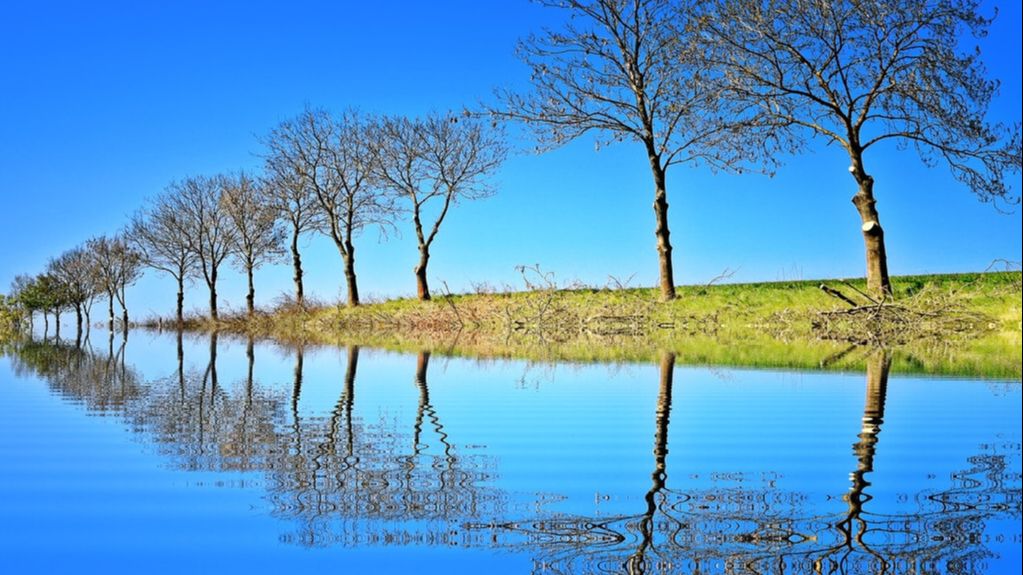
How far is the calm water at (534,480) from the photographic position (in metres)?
3.51

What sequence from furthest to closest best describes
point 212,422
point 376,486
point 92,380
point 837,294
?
point 837,294 → point 92,380 → point 212,422 → point 376,486

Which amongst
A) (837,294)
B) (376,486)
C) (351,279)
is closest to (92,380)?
(376,486)

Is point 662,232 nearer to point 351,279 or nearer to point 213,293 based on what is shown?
point 351,279

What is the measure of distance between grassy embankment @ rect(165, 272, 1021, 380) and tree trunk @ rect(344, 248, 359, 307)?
8.40m

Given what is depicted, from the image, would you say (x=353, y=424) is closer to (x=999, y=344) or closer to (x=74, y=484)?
(x=74, y=484)

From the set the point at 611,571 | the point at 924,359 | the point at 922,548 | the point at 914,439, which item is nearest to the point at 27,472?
the point at 611,571

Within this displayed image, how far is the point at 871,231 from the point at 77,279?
76238 millimetres

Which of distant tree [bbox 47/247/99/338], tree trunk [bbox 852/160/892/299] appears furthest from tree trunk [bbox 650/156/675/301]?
distant tree [bbox 47/247/99/338]

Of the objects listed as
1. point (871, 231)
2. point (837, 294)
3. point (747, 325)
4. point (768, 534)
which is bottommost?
point (768, 534)

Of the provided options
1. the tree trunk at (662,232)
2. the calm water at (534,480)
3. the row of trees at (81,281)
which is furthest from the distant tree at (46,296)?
the calm water at (534,480)

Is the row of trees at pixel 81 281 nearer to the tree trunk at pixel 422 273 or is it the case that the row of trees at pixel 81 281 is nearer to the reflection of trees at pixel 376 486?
the tree trunk at pixel 422 273

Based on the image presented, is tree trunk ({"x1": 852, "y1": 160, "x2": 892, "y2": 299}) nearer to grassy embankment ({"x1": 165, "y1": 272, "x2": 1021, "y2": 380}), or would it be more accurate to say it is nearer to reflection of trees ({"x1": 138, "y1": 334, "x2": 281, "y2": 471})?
grassy embankment ({"x1": 165, "y1": 272, "x2": 1021, "y2": 380})

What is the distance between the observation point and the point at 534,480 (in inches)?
187

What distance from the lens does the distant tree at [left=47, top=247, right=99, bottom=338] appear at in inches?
3184
